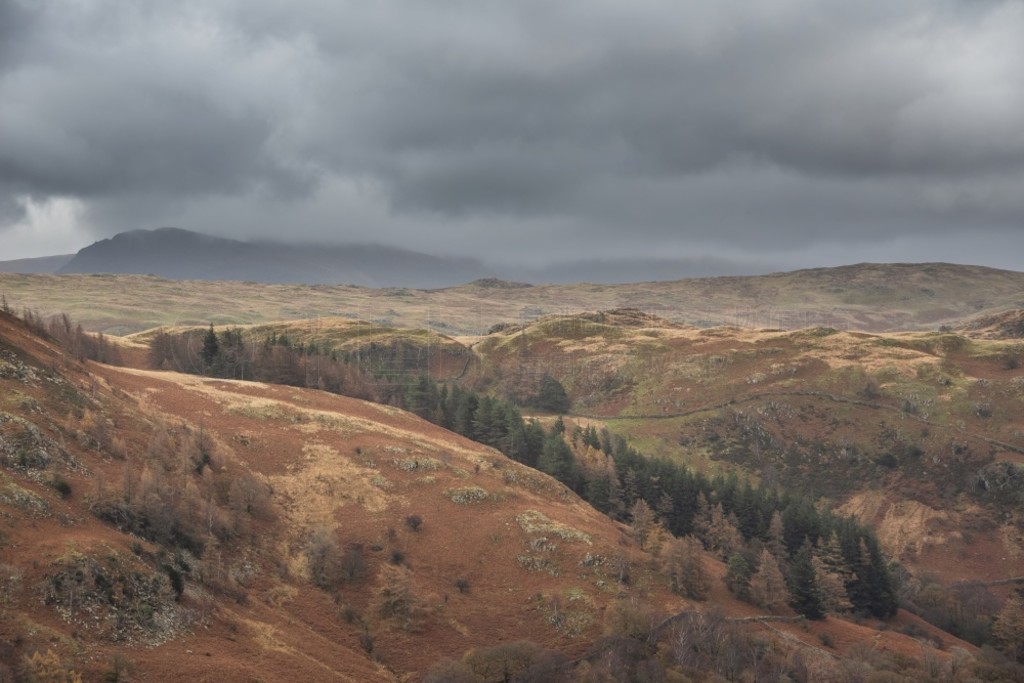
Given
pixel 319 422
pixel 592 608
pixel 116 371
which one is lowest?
pixel 592 608

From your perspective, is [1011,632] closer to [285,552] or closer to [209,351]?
[285,552]

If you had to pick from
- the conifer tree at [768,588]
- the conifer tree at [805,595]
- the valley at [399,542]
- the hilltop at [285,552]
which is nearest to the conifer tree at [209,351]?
the valley at [399,542]

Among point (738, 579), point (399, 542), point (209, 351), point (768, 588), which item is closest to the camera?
point (399, 542)

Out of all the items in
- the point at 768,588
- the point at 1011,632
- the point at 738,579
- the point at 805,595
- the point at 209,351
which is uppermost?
the point at 209,351

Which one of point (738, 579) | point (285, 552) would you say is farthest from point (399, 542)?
point (738, 579)

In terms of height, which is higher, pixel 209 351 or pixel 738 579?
pixel 209 351

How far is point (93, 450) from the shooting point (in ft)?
182

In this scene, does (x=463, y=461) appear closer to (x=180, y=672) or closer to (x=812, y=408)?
(x=180, y=672)

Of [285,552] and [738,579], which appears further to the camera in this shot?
[738,579]

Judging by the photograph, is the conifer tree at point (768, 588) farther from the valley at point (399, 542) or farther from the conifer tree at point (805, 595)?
the conifer tree at point (805, 595)

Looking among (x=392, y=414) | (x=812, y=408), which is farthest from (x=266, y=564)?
(x=812, y=408)

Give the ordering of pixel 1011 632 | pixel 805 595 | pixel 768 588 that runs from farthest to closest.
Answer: pixel 805 595, pixel 1011 632, pixel 768 588

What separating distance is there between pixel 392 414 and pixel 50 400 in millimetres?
54518

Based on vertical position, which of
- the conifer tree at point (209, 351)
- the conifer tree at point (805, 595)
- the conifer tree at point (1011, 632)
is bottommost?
the conifer tree at point (1011, 632)
